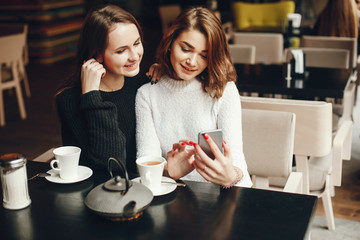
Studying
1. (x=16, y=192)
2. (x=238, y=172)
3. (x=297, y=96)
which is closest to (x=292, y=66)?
(x=297, y=96)

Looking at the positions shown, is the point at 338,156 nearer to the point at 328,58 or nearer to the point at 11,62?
the point at 328,58

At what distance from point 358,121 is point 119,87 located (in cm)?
332

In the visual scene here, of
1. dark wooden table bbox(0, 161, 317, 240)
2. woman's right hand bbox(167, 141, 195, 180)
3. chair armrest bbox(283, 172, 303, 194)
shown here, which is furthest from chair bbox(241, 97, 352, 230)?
dark wooden table bbox(0, 161, 317, 240)

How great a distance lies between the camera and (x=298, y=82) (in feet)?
9.37

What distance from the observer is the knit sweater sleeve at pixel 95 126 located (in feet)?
5.22

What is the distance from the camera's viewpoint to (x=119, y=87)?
1815mm

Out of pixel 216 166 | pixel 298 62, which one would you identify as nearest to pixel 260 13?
pixel 298 62

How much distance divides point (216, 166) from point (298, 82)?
5.58ft

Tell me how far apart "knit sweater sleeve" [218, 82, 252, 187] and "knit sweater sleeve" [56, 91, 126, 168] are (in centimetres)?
38

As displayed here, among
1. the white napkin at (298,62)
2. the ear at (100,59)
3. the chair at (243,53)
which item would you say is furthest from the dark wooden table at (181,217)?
the chair at (243,53)

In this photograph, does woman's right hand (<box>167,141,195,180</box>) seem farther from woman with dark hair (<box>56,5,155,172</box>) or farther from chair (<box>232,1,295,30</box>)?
chair (<box>232,1,295,30</box>)

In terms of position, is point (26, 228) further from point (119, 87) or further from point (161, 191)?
point (119, 87)

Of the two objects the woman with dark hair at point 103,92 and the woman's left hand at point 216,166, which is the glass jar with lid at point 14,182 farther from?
the woman's left hand at point 216,166

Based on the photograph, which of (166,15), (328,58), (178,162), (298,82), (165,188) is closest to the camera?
(165,188)
